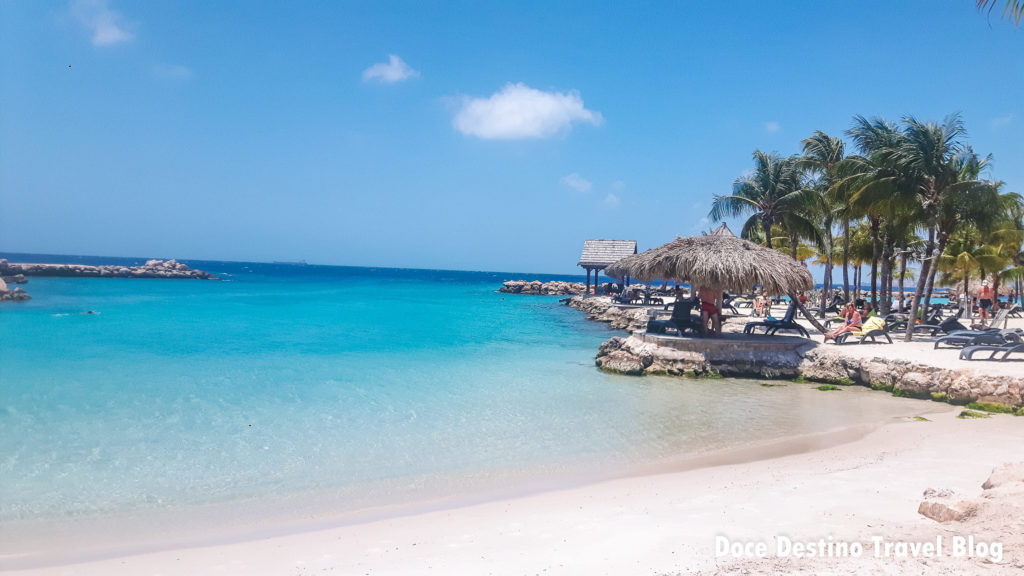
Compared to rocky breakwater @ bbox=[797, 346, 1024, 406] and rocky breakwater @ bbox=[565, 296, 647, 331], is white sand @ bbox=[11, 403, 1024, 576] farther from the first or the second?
rocky breakwater @ bbox=[565, 296, 647, 331]

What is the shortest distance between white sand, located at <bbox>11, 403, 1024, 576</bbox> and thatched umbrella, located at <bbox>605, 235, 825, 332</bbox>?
611 centimetres

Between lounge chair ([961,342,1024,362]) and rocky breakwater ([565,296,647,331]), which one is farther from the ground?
lounge chair ([961,342,1024,362])

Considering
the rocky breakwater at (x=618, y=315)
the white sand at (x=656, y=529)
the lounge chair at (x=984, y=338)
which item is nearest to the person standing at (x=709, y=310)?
the lounge chair at (x=984, y=338)

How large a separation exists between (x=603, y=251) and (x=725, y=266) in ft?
80.1

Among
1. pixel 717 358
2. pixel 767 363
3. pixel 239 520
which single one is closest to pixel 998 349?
pixel 767 363

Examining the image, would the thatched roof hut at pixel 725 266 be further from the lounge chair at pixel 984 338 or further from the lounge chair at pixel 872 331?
the lounge chair at pixel 984 338

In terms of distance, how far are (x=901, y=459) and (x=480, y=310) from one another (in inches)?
1034

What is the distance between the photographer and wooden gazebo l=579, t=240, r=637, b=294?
3531 cm

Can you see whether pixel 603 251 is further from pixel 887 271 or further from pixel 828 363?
pixel 828 363

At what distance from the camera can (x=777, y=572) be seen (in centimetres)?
327

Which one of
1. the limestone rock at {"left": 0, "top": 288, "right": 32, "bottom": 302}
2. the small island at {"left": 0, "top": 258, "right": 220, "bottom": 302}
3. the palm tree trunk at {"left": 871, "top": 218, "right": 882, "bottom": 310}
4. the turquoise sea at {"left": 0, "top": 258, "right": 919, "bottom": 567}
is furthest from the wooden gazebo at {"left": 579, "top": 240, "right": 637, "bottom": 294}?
the small island at {"left": 0, "top": 258, "right": 220, "bottom": 302}

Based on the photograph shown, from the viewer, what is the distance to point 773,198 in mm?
20094

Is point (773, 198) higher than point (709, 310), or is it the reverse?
point (773, 198)

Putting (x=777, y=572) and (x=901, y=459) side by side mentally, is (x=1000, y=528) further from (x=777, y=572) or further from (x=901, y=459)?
(x=901, y=459)
